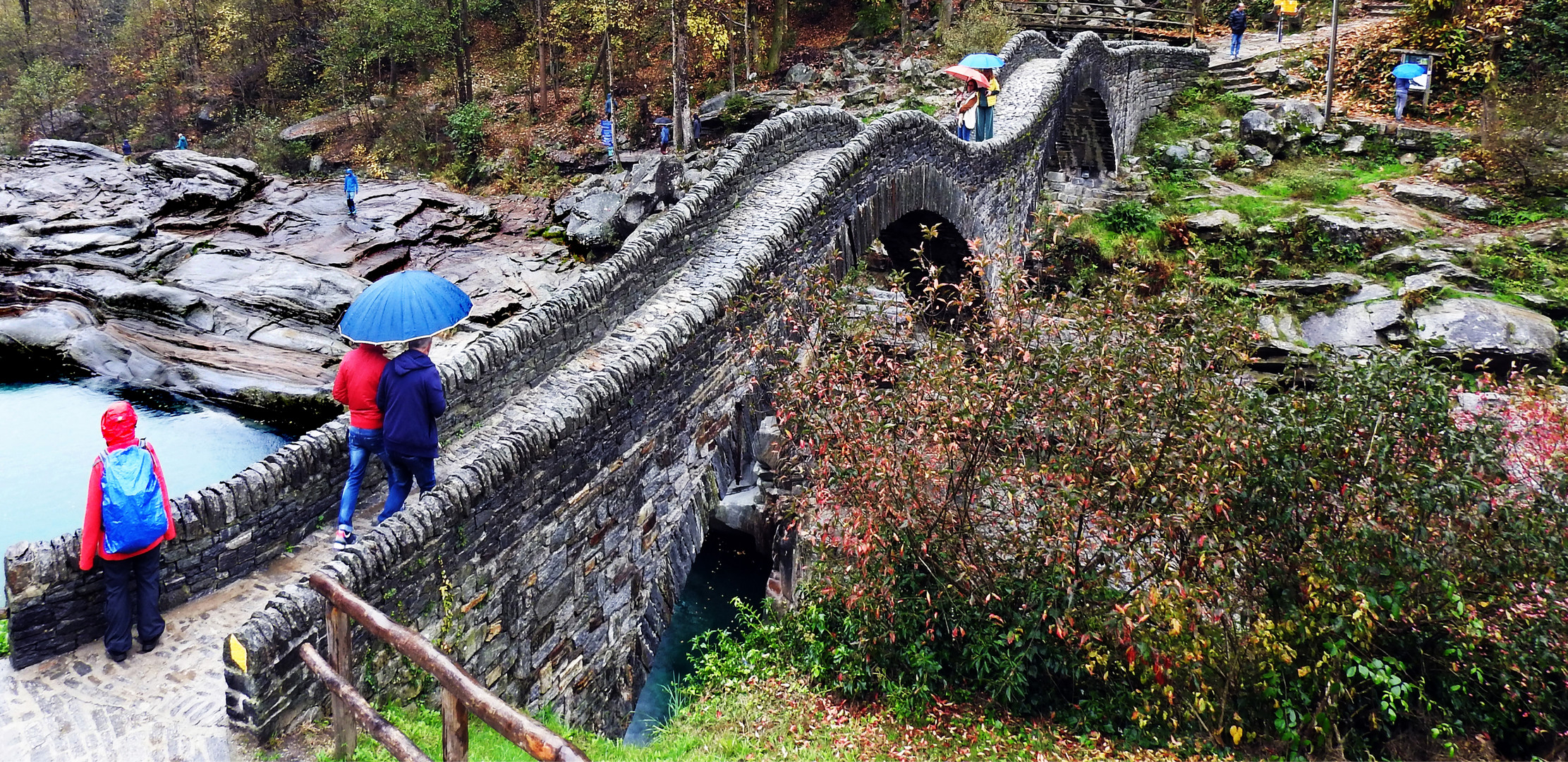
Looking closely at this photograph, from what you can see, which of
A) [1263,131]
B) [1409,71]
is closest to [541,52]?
[1263,131]

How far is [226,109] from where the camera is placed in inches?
1446

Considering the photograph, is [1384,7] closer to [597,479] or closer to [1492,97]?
[1492,97]

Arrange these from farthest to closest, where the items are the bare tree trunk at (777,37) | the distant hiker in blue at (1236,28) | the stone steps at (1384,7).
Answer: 1. the bare tree trunk at (777,37)
2. the distant hiker in blue at (1236,28)
3. the stone steps at (1384,7)

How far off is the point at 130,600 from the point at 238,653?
72.4 inches

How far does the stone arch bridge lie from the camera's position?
531cm

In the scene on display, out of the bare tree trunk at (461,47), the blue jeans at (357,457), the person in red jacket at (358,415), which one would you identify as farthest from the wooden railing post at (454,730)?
the bare tree trunk at (461,47)

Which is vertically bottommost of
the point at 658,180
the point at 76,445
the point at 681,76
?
the point at 76,445

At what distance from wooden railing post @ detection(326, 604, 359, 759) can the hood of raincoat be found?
2.04 metres

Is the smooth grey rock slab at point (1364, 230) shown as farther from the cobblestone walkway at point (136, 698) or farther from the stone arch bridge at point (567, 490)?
the cobblestone walkway at point (136, 698)

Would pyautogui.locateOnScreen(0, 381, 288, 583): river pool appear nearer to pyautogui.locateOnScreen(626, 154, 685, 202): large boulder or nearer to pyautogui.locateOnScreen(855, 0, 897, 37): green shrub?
pyautogui.locateOnScreen(626, 154, 685, 202): large boulder

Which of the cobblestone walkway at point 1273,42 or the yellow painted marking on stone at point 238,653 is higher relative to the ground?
the cobblestone walkway at point 1273,42

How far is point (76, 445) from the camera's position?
14.1m

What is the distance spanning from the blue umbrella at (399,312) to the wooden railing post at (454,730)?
254 centimetres

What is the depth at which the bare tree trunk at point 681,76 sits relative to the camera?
893 inches
